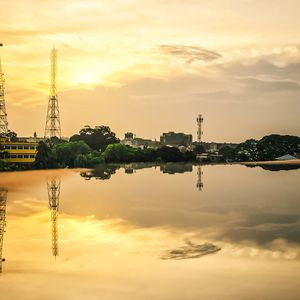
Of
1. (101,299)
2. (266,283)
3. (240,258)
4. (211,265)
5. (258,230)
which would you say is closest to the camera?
(101,299)

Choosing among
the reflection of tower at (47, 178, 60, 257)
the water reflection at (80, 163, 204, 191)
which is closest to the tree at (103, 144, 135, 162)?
the water reflection at (80, 163, 204, 191)

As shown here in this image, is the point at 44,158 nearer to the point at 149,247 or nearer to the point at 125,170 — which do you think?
the point at 125,170

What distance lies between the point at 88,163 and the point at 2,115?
43.9 feet

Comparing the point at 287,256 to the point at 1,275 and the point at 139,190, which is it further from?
the point at 139,190

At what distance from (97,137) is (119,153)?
21108mm

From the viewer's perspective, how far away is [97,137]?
310 ft

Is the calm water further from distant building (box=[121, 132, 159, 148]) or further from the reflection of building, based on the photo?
distant building (box=[121, 132, 159, 148])

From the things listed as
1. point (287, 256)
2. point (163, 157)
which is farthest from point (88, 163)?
point (287, 256)

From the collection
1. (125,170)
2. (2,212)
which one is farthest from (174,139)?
(2,212)

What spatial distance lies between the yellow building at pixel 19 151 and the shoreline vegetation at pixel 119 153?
92 centimetres

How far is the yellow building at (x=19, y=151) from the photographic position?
57.2 meters

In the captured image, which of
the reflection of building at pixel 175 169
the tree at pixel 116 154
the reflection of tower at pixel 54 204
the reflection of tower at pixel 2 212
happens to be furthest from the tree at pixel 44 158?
the reflection of tower at pixel 2 212

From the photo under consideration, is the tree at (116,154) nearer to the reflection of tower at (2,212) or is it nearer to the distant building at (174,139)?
the reflection of tower at (2,212)

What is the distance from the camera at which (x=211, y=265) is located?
14555mm
